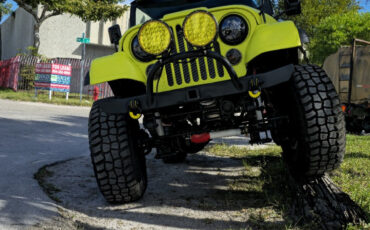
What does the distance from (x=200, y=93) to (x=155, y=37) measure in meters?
0.53

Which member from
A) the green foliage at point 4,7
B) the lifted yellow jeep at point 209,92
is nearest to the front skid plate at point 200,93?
the lifted yellow jeep at point 209,92

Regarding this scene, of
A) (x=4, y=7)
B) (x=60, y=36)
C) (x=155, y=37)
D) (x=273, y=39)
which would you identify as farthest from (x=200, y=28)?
(x=60, y=36)

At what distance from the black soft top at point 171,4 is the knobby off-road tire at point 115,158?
1303 mm

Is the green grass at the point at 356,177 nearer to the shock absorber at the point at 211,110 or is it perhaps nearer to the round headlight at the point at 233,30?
the shock absorber at the point at 211,110

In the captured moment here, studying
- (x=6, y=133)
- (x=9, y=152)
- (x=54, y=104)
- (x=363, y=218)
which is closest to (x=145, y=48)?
(x=363, y=218)

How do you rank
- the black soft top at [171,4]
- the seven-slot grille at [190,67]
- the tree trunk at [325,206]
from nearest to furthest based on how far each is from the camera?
1. the tree trunk at [325,206]
2. the seven-slot grille at [190,67]
3. the black soft top at [171,4]

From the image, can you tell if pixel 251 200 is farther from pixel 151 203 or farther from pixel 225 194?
pixel 151 203

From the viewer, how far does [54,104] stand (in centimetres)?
1343

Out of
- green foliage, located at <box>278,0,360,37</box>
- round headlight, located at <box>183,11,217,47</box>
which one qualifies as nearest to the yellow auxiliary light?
round headlight, located at <box>183,11,217,47</box>

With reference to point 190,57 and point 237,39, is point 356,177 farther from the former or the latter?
point 190,57

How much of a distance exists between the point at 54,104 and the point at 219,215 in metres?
11.7

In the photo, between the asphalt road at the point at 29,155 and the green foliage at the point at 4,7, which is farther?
the green foliage at the point at 4,7

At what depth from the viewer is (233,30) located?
2902mm

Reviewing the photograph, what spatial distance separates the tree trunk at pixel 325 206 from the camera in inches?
97.1
